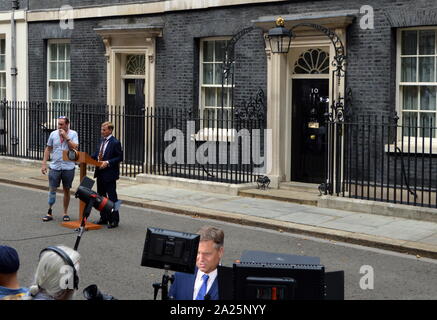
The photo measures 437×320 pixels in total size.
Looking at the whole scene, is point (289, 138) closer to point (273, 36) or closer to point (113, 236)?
point (273, 36)

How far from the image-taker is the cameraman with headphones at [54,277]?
4.15 meters

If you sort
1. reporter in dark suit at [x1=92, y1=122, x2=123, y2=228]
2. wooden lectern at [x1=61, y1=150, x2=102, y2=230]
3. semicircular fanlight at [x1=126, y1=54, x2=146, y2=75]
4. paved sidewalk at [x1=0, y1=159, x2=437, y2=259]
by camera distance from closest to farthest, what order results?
1. paved sidewalk at [x1=0, y1=159, x2=437, y2=259]
2. wooden lectern at [x1=61, y1=150, x2=102, y2=230]
3. reporter in dark suit at [x1=92, y1=122, x2=123, y2=228]
4. semicircular fanlight at [x1=126, y1=54, x2=146, y2=75]

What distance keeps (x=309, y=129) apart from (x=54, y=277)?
11.4m

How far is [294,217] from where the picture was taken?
40.3ft

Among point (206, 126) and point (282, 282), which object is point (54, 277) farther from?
point (206, 126)

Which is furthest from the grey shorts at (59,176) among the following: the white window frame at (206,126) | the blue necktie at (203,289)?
the blue necktie at (203,289)

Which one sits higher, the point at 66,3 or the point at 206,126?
the point at 66,3

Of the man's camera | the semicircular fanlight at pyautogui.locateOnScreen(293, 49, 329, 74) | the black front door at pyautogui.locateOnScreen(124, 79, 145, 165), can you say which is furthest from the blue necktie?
the black front door at pyautogui.locateOnScreen(124, 79, 145, 165)

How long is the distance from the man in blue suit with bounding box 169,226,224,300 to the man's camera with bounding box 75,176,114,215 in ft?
5.71

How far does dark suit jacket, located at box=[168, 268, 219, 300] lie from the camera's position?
17.1 feet

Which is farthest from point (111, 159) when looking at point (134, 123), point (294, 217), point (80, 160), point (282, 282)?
point (282, 282)

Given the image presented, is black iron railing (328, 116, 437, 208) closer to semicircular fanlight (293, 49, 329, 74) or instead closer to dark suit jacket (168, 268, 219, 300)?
semicircular fanlight (293, 49, 329, 74)

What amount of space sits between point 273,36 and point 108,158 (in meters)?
4.53

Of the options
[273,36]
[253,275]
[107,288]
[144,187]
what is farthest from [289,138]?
[253,275]
